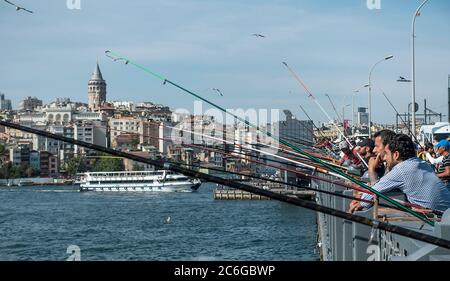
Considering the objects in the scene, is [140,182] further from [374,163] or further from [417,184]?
[417,184]

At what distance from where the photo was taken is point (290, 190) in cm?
4144

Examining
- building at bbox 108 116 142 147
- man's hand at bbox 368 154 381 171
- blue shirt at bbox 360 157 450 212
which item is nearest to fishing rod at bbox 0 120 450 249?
blue shirt at bbox 360 157 450 212

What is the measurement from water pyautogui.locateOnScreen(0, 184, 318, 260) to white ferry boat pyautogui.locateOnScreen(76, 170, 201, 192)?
19567 mm

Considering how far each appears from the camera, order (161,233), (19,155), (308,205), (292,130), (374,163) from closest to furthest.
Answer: (308,205), (374,163), (292,130), (161,233), (19,155)

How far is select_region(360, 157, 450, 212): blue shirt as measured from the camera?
331 cm

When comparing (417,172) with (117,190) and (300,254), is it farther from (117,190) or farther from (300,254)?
(117,190)

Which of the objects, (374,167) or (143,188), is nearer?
(374,167)

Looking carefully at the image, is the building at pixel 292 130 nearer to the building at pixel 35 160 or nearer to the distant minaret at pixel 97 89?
the distant minaret at pixel 97 89

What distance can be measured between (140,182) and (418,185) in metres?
61.2

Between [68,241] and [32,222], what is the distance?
8.66 meters

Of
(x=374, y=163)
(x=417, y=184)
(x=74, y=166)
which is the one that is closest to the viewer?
(x=417, y=184)

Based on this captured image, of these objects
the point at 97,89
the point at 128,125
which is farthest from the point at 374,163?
the point at 97,89

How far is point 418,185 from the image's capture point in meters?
3.34

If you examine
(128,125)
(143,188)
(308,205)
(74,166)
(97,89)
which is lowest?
(143,188)
